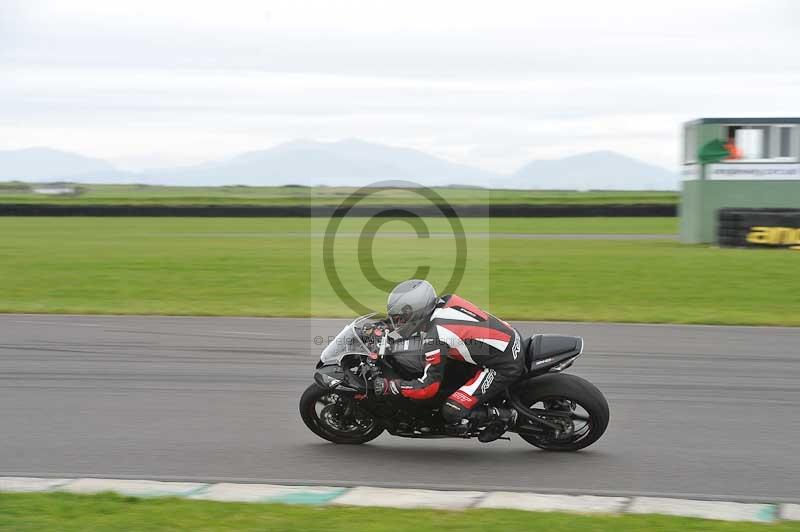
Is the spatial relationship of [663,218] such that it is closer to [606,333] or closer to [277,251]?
[277,251]

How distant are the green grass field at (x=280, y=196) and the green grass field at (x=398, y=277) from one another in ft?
61.4

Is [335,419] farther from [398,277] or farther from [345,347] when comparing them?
[398,277]

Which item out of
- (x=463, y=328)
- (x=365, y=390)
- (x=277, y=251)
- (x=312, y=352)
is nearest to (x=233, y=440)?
(x=365, y=390)

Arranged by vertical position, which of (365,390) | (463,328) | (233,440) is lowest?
(233,440)

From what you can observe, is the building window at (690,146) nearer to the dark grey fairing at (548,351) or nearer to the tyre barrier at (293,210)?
the tyre barrier at (293,210)

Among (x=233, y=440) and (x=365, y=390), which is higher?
(x=365, y=390)

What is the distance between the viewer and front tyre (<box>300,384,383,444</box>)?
7105 mm

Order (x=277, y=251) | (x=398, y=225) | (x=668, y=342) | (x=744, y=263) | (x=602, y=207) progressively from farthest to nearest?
(x=602, y=207) < (x=398, y=225) < (x=277, y=251) < (x=744, y=263) < (x=668, y=342)

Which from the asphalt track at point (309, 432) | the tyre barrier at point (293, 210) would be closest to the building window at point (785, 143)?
the asphalt track at point (309, 432)

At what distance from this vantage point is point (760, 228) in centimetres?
2478

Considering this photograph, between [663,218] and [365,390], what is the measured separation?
45178 millimetres

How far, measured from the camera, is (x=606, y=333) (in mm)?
12680

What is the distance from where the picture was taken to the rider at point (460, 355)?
6699 millimetres

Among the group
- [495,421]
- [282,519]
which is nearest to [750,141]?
[495,421]
